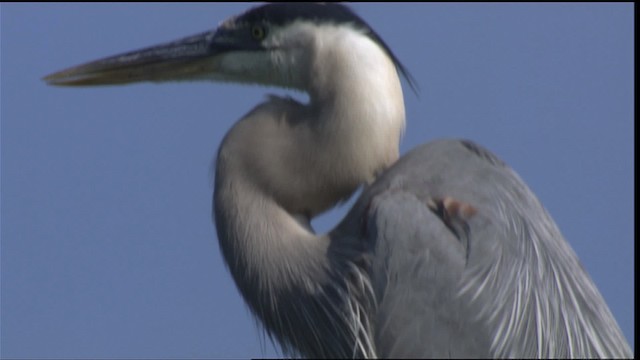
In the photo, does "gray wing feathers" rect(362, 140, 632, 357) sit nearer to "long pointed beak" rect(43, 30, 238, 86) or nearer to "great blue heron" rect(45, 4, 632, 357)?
"great blue heron" rect(45, 4, 632, 357)

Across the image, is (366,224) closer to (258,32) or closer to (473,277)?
(473,277)

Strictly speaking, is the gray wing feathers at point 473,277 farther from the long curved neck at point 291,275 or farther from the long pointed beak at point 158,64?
the long pointed beak at point 158,64

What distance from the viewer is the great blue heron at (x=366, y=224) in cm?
438

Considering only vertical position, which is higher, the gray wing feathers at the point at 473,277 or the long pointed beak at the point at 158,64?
the long pointed beak at the point at 158,64

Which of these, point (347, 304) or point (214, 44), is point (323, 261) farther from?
point (214, 44)

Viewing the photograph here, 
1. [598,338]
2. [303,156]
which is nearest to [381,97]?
[303,156]

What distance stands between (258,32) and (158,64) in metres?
0.40

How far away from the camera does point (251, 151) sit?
15.7ft

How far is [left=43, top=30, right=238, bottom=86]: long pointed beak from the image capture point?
505 cm

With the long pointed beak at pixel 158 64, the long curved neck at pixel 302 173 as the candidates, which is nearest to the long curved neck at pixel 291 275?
the long curved neck at pixel 302 173

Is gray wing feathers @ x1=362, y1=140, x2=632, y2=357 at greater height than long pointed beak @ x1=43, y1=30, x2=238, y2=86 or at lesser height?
lesser

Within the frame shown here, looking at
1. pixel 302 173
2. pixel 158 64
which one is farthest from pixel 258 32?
pixel 302 173

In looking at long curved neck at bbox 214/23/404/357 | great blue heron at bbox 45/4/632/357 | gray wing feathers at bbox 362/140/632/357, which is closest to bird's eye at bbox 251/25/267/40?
great blue heron at bbox 45/4/632/357

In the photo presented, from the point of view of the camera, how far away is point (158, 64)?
515 cm
